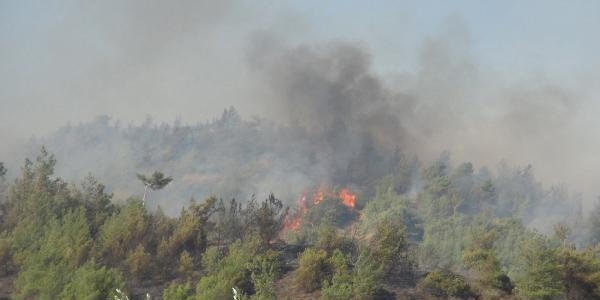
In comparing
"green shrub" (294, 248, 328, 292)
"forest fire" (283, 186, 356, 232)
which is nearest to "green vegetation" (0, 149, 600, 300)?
"green shrub" (294, 248, 328, 292)

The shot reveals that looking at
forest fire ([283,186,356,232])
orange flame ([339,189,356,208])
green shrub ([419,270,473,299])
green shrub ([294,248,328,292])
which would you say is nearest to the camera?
green shrub ([294,248,328,292])

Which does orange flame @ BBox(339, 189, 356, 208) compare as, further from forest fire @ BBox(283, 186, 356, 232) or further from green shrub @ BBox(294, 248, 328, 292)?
green shrub @ BBox(294, 248, 328, 292)

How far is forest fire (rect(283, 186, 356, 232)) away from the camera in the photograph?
143 metres

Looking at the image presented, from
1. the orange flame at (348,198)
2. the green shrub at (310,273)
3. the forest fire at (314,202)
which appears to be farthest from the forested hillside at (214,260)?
the orange flame at (348,198)

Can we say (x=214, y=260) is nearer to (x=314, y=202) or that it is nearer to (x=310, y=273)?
(x=310, y=273)

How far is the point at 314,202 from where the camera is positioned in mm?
155500

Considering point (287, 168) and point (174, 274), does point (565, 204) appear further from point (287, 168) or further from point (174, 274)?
point (174, 274)

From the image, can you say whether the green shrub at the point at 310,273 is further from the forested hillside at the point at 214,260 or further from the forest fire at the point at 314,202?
the forest fire at the point at 314,202

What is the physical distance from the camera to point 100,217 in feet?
199

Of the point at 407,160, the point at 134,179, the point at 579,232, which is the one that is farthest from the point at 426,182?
the point at 134,179

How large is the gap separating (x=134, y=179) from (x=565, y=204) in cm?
13254

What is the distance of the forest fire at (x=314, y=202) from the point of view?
142538mm

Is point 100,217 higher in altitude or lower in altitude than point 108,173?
lower

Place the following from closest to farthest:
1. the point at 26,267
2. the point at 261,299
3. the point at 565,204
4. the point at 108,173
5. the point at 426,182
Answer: the point at 261,299 → the point at 26,267 → the point at 426,182 → the point at 565,204 → the point at 108,173
